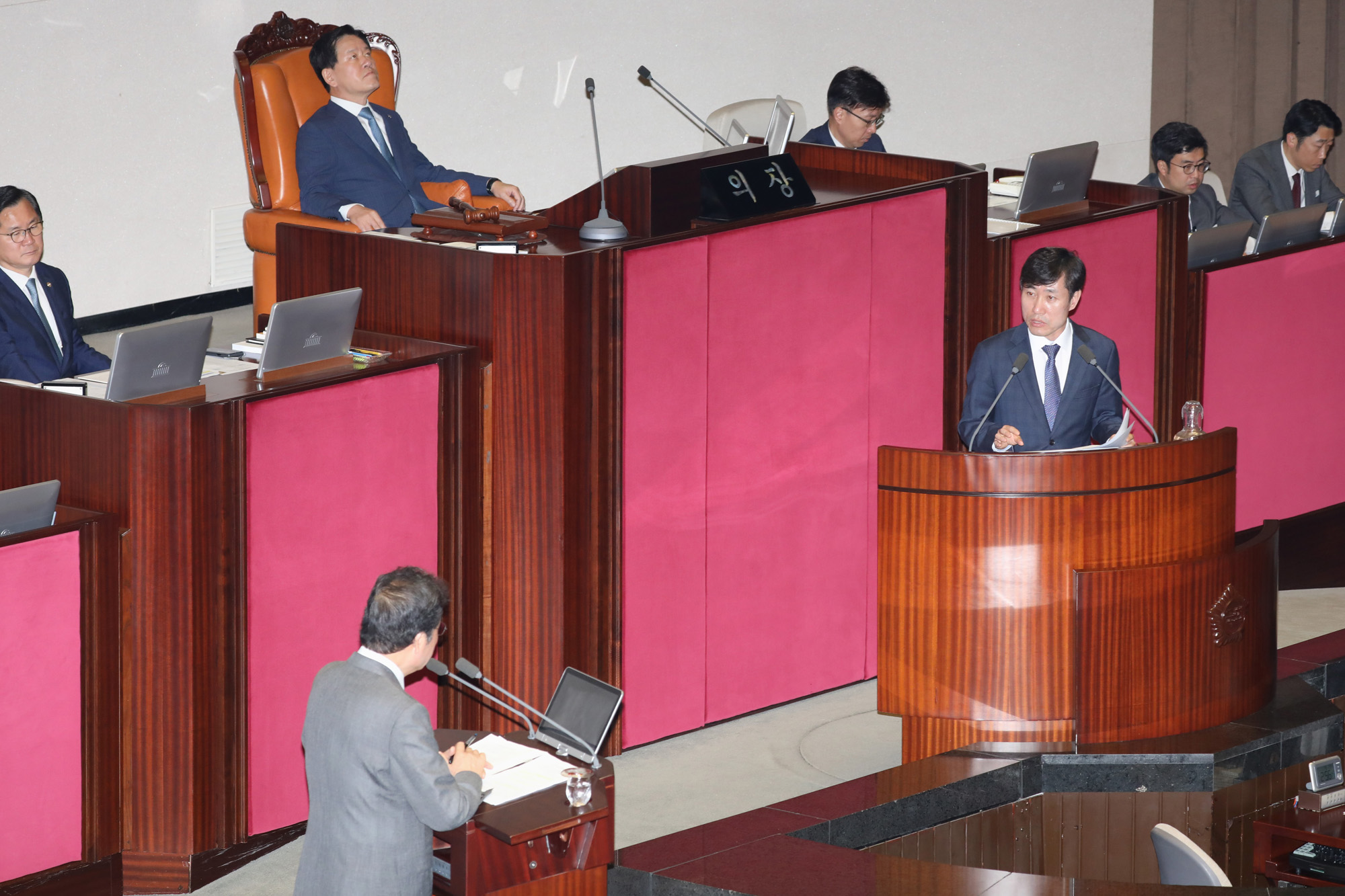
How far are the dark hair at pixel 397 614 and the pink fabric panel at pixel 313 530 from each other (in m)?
1.06

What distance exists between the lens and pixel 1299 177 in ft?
23.3

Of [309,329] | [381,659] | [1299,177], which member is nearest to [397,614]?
[381,659]

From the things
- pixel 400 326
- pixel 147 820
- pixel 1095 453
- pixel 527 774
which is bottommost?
pixel 147 820

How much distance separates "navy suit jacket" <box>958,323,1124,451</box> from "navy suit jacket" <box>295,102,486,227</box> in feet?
6.72

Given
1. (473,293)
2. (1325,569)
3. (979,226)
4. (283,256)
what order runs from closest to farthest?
(473,293)
(283,256)
(979,226)
(1325,569)

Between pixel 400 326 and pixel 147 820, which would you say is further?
pixel 400 326

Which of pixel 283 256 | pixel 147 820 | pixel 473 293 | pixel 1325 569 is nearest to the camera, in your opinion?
pixel 147 820

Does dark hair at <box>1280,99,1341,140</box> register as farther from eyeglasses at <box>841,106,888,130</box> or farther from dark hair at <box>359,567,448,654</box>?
dark hair at <box>359,567,448,654</box>

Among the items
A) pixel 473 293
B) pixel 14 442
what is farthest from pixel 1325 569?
pixel 14 442

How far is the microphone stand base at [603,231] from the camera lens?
458 cm

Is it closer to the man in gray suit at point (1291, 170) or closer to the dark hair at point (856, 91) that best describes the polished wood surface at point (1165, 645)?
the dark hair at point (856, 91)

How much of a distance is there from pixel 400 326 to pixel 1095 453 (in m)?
1.77

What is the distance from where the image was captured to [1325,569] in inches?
257

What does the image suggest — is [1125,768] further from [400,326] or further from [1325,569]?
[1325,569]
